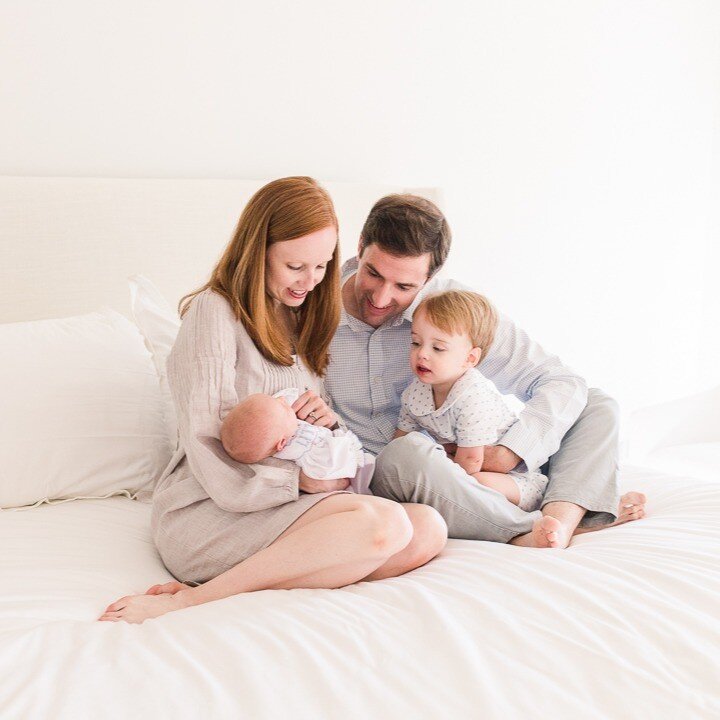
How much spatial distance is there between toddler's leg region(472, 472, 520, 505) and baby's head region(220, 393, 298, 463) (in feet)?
1.55

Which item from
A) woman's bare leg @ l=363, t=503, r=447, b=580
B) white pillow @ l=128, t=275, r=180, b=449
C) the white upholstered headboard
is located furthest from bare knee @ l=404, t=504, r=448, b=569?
the white upholstered headboard

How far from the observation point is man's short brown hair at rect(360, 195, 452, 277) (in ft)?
6.26

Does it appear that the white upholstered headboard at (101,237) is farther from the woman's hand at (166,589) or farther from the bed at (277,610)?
the woman's hand at (166,589)

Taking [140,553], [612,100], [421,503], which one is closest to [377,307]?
[421,503]

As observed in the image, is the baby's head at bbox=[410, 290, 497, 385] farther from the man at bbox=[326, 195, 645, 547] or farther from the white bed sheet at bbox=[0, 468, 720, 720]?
the white bed sheet at bbox=[0, 468, 720, 720]

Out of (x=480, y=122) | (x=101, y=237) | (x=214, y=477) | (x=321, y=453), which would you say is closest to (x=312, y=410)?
(x=321, y=453)

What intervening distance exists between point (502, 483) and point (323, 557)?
0.56m

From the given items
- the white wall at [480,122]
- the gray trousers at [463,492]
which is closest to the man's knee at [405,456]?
the gray trousers at [463,492]

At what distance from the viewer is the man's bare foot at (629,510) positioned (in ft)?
6.00

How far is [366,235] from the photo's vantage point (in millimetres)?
1995

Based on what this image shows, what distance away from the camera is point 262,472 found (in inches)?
62.7

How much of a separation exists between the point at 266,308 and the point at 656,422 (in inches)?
64.9

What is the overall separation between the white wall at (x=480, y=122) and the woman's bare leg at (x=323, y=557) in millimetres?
1468

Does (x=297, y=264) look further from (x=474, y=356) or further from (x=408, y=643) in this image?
(x=408, y=643)
